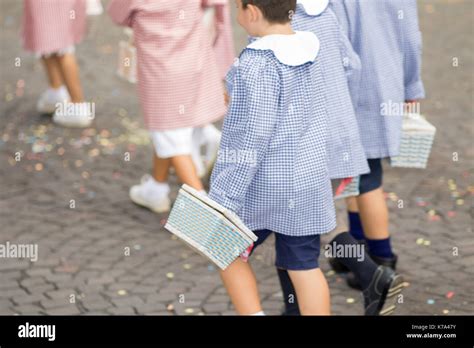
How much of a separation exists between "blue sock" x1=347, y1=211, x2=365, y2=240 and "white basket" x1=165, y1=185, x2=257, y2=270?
1.66m

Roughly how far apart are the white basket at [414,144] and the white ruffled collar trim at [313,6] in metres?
1.12

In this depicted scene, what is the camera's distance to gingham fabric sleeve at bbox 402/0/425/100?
529 cm

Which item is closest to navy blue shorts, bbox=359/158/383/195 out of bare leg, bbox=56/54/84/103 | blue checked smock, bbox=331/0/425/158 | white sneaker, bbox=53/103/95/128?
blue checked smock, bbox=331/0/425/158

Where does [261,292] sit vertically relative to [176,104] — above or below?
below

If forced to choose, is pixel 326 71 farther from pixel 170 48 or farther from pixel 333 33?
pixel 170 48

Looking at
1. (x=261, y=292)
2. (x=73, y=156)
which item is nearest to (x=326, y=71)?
(x=261, y=292)

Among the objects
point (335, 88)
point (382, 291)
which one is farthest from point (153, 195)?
point (335, 88)

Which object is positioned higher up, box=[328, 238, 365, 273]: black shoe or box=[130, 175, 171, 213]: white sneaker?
box=[130, 175, 171, 213]: white sneaker

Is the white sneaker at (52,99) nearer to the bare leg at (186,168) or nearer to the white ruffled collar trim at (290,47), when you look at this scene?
the bare leg at (186,168)

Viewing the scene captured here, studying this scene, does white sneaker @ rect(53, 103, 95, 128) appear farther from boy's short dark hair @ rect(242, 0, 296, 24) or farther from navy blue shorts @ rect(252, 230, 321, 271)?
boy's short dark hair @ rect(242, 0, 296, 24)

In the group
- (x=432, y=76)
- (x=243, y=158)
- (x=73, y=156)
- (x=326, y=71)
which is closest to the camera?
(x=243, y=158)

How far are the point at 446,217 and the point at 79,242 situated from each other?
2.18m

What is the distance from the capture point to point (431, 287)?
18.2 ft

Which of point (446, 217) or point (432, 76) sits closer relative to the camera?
point (446, 217)
